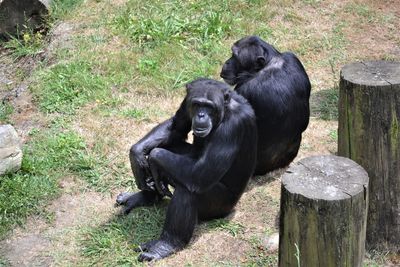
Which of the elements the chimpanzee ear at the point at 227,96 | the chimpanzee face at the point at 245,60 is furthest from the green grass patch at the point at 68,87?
the chimpanzee ear at the point at 227,96

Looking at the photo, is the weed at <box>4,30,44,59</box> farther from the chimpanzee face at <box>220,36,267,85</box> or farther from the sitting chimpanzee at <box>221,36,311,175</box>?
the sitting chimpanzee at <box>221,36,311,175</box>

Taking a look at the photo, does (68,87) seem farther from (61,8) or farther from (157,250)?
(157,250)

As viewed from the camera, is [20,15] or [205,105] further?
[20,15]

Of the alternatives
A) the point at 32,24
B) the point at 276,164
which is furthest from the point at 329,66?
the point at 32,24

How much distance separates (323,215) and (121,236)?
211cm

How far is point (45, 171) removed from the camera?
21.4ft

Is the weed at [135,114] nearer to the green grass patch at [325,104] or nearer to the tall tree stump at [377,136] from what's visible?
the green grass patch at [325,104]

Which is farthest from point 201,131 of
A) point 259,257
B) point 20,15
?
point 20,15

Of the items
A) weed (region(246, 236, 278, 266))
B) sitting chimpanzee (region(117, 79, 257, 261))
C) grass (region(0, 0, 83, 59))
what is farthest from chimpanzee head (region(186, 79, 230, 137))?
grass (region(0, 0, 83, 59))

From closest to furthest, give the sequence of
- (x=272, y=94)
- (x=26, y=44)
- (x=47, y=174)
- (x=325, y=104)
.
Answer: (x=272, y=94) → (x=47, y=174) → (x=325, y=104) → (x=26, y=44)

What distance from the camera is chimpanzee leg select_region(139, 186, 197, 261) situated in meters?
5.29

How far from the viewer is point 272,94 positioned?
20.1 ft

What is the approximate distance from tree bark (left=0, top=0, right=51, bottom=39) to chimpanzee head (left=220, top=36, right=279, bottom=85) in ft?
14.3

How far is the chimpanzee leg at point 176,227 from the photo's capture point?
5289mm
